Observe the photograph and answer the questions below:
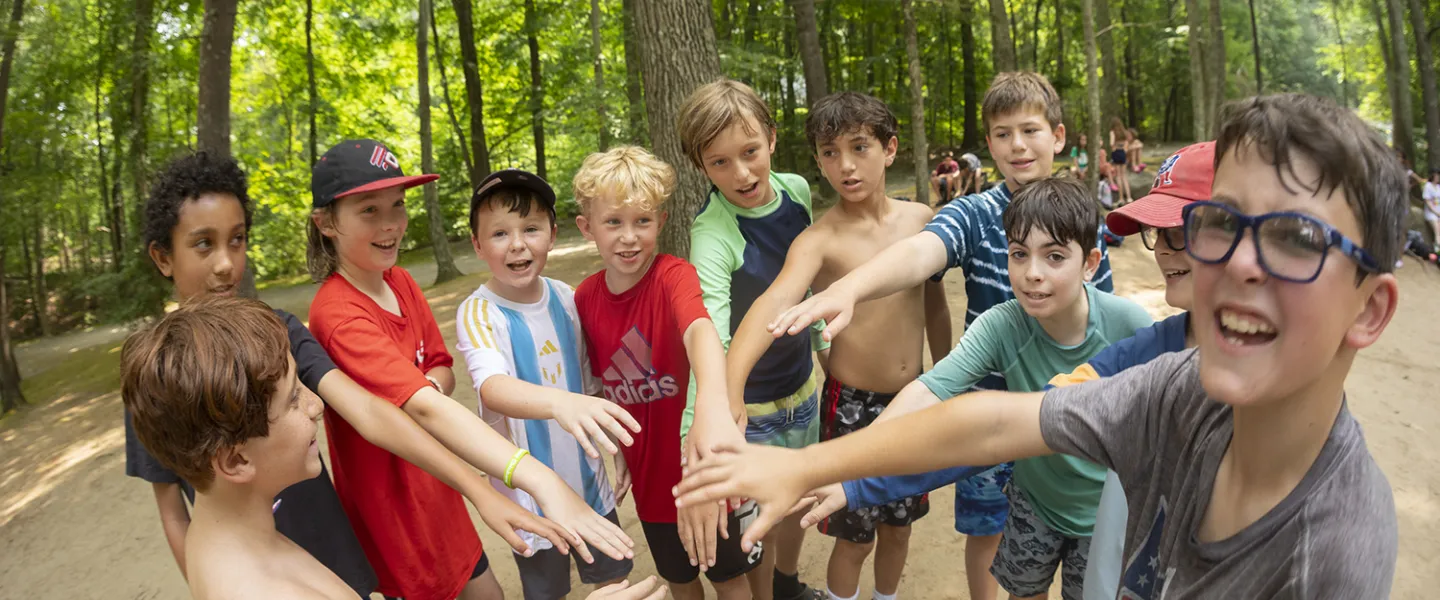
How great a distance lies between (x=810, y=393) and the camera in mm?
3197

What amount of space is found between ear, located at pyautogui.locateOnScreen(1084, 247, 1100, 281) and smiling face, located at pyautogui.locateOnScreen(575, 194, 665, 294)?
4.71 ft

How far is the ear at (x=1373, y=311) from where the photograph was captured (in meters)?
1.03

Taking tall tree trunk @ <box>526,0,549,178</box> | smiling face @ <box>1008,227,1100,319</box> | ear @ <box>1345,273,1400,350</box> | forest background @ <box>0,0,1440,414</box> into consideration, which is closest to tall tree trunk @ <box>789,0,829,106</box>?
forest background @ <box>0,0,1440,414</box>

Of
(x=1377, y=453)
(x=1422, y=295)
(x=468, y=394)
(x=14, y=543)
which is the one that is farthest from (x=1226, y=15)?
(x=14, y=543)

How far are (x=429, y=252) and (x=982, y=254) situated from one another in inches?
808

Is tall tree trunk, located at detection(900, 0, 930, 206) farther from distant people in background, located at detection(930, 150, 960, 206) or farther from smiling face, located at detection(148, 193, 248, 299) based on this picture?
smiling face, located at detection(148, 193, 248, 299)

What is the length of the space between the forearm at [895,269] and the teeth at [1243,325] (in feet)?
3.94

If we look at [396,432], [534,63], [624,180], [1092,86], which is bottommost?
[396,432]

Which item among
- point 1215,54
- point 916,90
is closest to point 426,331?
point 916,90

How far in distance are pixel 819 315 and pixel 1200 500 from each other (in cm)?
106

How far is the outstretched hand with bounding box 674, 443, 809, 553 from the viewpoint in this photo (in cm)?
164

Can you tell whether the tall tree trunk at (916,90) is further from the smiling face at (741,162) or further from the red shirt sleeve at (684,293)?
the red shirt sleeve at (684,293)

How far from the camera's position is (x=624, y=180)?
2.57m

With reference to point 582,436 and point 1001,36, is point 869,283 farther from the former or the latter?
point 1001,36
